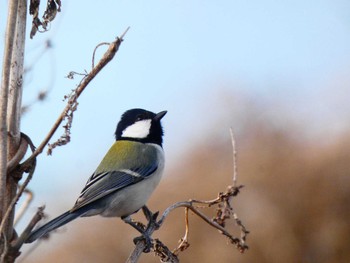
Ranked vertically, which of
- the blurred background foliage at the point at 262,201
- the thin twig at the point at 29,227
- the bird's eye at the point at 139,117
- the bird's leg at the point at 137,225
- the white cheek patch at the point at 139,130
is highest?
the blurred background foliage at the point at 262,201

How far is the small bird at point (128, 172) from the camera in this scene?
327 cm

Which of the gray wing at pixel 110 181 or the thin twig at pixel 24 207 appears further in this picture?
the gray wing at pixel 110 181

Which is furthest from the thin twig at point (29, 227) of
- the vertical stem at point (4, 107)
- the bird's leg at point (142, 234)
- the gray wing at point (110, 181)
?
the gray wing at point (110, 181)

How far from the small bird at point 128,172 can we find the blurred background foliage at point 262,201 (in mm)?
3503

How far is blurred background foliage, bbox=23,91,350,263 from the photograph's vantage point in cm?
757

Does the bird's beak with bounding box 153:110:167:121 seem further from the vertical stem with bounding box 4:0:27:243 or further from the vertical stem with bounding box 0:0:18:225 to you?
the vertical stem with bounding box 0:0:18:225

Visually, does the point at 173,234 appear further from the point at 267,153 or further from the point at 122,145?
the point at 122,145

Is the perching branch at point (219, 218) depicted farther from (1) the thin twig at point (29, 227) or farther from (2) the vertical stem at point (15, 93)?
(1) the thin twig at point (29, 227)

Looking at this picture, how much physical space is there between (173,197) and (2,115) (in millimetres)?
6651

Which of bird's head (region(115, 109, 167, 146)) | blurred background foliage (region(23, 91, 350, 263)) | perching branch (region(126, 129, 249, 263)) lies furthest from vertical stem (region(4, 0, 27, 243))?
blurred background foliage (region(23, 91, 350, 263))

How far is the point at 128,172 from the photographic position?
3.56 meters

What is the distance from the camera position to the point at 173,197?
26.8 feet

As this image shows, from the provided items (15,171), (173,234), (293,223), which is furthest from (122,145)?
(293,223)

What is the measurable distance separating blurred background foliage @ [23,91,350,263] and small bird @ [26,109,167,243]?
3.50m
